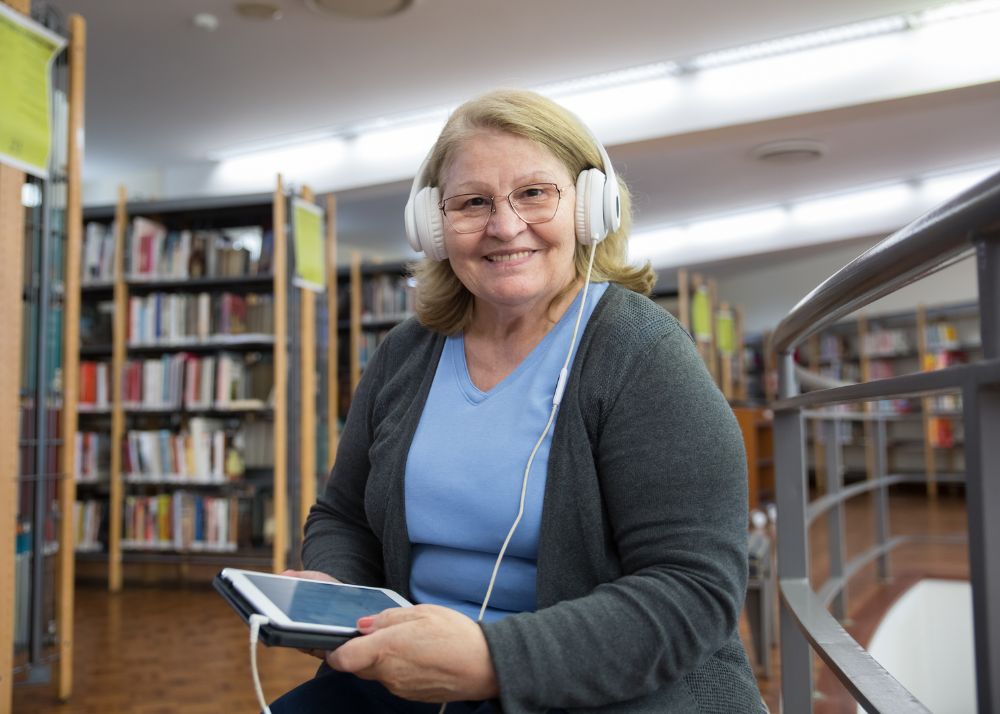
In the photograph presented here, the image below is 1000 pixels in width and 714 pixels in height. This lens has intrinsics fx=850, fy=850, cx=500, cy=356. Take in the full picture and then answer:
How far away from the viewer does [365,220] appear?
867 cm

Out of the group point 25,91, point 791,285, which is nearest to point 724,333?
point 791,285

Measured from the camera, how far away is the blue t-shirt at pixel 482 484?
0.96m

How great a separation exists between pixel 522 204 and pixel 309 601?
1.74 feet

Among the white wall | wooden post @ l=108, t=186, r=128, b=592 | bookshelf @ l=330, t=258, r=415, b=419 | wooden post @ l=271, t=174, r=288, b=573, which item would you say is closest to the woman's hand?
wooden post @ l=271, t=174, r=288, b=573

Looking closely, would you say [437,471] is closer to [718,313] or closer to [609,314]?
[609,314]

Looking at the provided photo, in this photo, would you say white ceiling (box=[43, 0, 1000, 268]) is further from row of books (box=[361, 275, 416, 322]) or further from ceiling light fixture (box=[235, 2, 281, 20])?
row of books (box=[361, 275, 416, 322])

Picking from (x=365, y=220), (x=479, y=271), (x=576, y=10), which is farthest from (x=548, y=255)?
(x=365, y=220)

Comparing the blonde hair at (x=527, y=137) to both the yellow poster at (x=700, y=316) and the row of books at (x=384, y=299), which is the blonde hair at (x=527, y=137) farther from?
the yellow poster at (x=700, y=316)

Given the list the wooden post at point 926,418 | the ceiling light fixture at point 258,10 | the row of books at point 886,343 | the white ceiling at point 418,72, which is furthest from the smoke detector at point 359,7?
the row of books at point 886,343

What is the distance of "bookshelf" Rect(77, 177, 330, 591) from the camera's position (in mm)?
4641

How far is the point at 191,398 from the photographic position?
188 inches

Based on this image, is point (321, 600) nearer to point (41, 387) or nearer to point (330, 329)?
point (41, 387)

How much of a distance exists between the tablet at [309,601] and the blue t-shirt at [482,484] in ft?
0.26

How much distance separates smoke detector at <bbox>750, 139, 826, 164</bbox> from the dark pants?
6774 mm
